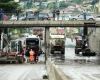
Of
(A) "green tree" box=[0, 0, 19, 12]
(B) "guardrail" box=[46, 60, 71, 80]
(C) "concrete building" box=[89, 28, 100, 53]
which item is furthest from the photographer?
(A) "green tree" box=[0, 0, 19, 12]

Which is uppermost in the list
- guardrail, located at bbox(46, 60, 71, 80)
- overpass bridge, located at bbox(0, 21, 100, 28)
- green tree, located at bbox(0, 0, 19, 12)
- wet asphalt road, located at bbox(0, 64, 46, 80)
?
green tree, located at bbox(0, 0, 19, 12)

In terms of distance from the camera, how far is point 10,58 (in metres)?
61.1

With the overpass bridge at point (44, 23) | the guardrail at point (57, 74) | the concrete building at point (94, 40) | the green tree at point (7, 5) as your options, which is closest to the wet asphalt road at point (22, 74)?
the guardrail at point (57, 74)

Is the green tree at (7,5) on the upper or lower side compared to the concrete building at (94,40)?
upper

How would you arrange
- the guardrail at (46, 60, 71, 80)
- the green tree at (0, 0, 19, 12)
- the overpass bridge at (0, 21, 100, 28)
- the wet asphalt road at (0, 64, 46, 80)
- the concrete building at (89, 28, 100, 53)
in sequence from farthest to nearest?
the green tree at (0, 0, 19, 12) < the concrete building at (89, 28, 100, 53) < the overpass bridge at (0, 21, 100, 28) < the wet asphalt road at (0, 64, 46, 80) < the guardrail at (46, 60, 71, 80)

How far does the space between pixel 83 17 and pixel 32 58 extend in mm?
11315

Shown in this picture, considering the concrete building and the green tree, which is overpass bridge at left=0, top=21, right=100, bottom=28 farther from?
the green tree

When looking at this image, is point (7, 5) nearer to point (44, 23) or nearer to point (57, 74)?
point (44, 23)

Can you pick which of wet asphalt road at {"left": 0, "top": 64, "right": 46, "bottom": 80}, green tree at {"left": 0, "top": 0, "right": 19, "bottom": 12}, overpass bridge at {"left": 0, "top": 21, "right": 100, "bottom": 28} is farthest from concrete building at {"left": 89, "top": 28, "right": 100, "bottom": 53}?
wet asphalt road at {"left": 0, "top": 64, "right": 46, "bottom": 80}

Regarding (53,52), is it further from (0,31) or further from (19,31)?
(19,31)

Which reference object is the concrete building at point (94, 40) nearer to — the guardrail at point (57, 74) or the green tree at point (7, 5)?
the green tree at point (7, 5)

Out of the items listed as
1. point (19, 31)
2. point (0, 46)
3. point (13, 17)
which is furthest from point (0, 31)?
point (19, 31)

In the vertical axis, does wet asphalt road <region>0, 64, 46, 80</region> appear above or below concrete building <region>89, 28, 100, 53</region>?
below

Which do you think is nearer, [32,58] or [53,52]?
[32,58]
